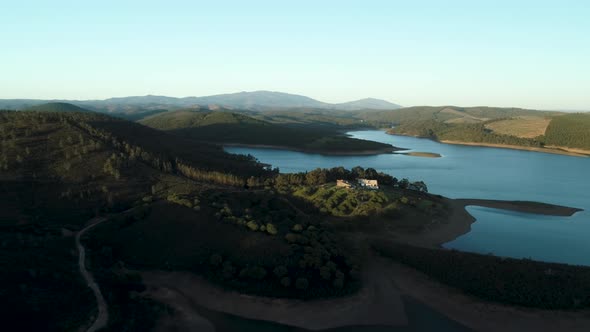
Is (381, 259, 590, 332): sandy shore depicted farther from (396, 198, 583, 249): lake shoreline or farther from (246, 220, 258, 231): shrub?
(246, 220, 258, 231): shrub

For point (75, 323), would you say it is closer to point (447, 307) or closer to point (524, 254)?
point (447, 307)

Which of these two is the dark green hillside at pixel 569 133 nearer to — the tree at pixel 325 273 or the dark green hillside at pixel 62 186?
the dark green hillside at pixel 62 186

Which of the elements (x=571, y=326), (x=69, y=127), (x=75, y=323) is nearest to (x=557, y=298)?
(x=571, y=326)

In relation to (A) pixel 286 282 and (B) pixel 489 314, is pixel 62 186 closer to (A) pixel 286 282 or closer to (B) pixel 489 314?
(A) pixel 286 282

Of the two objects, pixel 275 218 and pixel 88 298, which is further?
pixel 275 218

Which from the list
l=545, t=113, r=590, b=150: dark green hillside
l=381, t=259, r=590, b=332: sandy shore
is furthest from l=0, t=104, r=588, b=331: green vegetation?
l=545, t=113, r=590, b=150: dark green hillside

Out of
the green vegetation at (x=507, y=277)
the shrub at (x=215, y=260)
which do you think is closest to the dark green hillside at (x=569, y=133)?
the green vegetation at (x=507, y=277)
